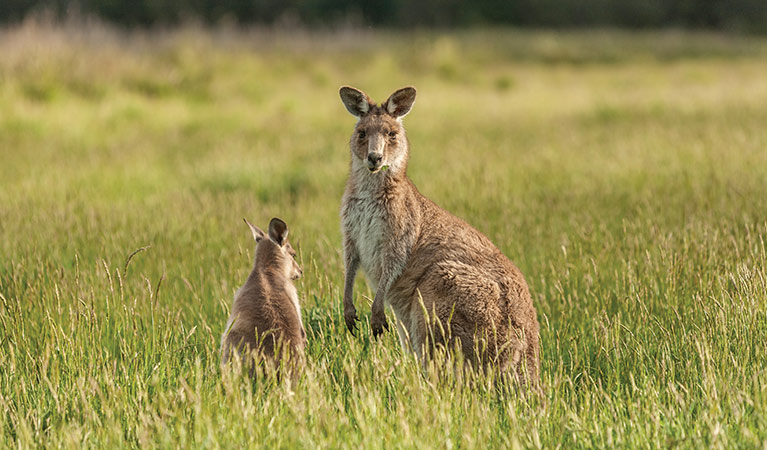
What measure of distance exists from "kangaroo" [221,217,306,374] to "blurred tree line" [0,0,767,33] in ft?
135

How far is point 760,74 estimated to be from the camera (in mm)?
23609

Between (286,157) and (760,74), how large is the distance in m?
18.7

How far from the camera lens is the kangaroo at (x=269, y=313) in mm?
3439

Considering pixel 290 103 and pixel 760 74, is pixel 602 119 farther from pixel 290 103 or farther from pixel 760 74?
pixel 760 74

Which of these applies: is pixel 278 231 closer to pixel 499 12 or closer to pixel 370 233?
pixel 370 233

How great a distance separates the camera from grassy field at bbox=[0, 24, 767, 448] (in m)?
2.96

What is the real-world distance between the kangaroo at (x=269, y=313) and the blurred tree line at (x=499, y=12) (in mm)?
41295

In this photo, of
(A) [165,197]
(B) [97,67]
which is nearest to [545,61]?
(B) [97,67]

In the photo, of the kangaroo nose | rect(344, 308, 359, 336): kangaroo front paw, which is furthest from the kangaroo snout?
rect(344, 308, 359, 336): kangaroo front paw

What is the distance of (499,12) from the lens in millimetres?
53094

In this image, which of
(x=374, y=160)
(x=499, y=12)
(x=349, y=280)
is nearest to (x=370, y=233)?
(x=349, y=280)

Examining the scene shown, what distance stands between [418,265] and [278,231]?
0.79 m

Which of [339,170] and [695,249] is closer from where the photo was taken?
[695,249]

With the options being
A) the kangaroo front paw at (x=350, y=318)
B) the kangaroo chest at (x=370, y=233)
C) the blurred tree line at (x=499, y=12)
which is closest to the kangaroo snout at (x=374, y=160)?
the kangaroo chest at (x=370, y=233)
